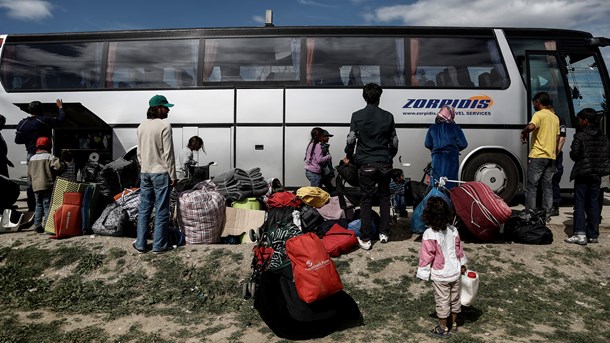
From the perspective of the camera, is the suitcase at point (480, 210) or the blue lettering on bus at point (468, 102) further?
the blue lettering on bus at point (468, 102)

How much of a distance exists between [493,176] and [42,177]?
25.6 ft

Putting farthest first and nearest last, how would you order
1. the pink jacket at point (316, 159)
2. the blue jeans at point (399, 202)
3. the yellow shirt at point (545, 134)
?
the pink jacket at point (316, 159)
the blue jeans at point (399, 202)
the yellow shirt at point (545, 134)

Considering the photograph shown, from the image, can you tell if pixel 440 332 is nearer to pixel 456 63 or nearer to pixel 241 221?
pixel 241 221

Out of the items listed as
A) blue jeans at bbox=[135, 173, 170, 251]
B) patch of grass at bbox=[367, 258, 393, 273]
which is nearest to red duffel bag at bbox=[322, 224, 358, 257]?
patch of grass at bbox=[367, 258, 393, 273]

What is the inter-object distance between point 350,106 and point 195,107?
302cm

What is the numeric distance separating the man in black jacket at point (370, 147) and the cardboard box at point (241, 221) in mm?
1578

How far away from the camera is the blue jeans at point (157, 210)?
6086 millimetres

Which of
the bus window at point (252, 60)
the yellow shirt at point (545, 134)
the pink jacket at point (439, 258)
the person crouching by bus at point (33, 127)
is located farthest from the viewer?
the bus window at point (252, 60)

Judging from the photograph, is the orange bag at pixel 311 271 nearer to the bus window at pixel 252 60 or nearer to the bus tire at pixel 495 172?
the bus window at pixel 252 60

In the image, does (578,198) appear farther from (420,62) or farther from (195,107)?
(195,107)

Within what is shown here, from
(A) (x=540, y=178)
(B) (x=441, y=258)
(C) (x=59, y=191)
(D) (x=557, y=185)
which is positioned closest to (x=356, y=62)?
(A) (x=540, y=178)

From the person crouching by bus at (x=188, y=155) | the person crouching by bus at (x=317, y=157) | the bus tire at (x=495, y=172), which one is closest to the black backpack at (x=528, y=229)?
the bus tire at (x=495, y=172)

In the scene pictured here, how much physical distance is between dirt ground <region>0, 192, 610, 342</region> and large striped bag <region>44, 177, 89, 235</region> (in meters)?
0.21

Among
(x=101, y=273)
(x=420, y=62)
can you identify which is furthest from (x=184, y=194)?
(x=420, y=62)
